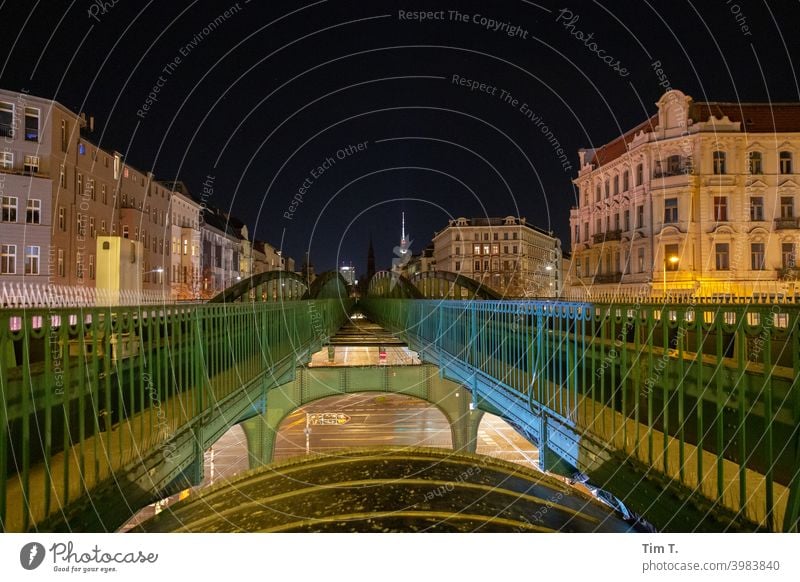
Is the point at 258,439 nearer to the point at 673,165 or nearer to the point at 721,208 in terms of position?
the point at 673,165

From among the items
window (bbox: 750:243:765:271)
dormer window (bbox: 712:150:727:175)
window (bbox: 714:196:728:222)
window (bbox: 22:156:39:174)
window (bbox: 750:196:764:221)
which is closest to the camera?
window (bbox: 22:156:39:174)

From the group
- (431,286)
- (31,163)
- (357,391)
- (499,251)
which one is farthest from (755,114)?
(499,251)

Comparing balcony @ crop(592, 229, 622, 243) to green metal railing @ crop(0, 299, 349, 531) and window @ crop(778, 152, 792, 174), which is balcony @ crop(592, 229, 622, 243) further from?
green metal railing @ crop(0, 299, 349, 531)

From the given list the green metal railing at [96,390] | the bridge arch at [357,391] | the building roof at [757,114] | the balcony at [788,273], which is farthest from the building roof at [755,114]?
the green metal railing at [96,390]

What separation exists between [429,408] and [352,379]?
24.5 metres

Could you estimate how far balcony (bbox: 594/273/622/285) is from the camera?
45.6m

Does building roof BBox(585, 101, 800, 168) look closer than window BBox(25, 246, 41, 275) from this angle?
No

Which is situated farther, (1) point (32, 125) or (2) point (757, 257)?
(2) point (757, 257)

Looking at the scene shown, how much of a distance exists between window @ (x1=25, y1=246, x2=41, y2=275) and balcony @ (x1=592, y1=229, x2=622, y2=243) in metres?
39.8

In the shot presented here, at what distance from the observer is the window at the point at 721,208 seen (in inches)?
1640

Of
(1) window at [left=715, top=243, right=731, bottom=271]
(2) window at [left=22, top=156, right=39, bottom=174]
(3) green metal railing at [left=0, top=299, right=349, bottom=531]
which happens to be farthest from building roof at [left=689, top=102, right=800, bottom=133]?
(3) green metal railing at [left=0, top=299, right=349, bottom=531]

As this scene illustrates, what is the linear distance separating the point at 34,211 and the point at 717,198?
46211 millimetres

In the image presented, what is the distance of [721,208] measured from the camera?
41750 mm
